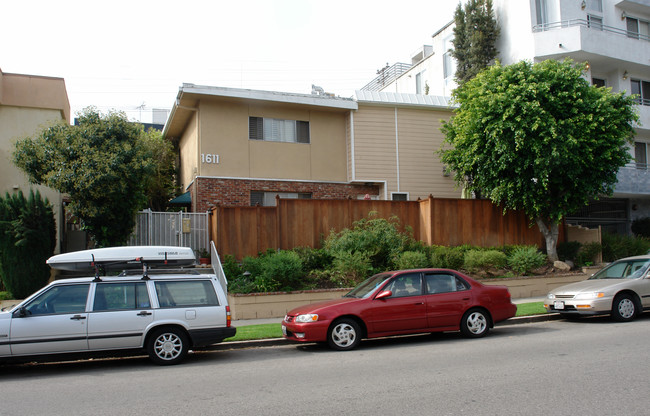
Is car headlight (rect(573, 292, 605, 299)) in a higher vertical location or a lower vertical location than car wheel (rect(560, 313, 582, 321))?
higher

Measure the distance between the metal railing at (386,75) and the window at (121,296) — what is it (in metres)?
28.6

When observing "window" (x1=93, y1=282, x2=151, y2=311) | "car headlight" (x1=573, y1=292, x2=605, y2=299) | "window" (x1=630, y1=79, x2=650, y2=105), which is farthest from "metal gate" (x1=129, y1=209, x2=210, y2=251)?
"window" (x1=630, y1=79, x2=650, y2=105)

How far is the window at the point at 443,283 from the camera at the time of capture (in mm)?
10234

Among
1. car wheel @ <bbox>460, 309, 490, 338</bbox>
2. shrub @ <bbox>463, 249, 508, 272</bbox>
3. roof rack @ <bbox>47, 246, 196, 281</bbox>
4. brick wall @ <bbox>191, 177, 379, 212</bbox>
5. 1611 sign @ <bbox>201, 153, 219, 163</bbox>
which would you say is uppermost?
1611 sign @ <bbox>201, 153, 219, 163</bbox>

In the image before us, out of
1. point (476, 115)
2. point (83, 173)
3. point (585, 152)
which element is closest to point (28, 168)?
point (83, 173)

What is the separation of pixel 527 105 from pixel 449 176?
20.9 ft

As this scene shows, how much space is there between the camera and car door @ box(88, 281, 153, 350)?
8.36 meters

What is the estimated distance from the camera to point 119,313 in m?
8.52

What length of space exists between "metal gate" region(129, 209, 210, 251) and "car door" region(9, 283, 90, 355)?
7726 millimetres

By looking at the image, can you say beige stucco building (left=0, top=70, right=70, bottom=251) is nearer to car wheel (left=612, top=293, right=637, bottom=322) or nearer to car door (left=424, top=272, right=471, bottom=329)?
car door (left=424, top=272, right=471, bottom=329)

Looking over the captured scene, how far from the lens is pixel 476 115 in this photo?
691 inches

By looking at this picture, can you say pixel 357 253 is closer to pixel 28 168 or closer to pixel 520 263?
pixel 520 263

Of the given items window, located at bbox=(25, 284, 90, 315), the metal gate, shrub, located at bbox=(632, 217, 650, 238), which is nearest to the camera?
window, located at bbox=(25, 284, 90, 315)

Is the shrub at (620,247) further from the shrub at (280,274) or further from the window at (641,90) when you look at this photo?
the shrub at (280,274)
